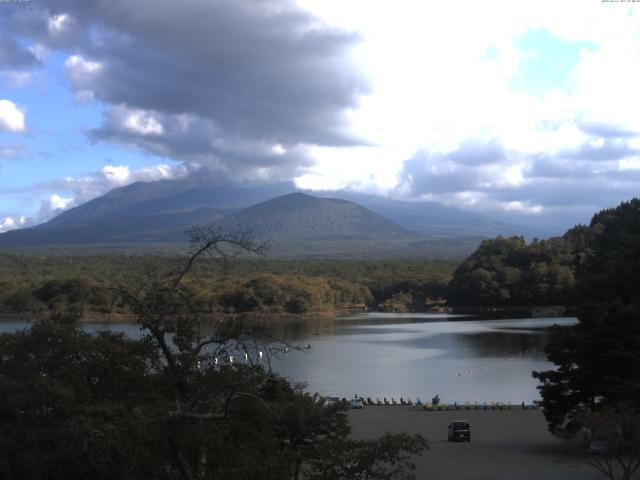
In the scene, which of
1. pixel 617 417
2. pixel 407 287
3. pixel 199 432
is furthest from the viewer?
pixel 407 287

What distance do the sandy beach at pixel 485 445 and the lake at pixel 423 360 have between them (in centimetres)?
429

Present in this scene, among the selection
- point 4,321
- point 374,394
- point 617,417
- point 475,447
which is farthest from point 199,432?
point 4,321

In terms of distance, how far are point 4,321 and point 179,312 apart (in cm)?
5518

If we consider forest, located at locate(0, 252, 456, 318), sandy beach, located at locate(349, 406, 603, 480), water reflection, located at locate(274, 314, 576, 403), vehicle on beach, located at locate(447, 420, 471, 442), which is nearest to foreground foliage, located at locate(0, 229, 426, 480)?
sandy beach, located at locate(349, 406, 603, 480)

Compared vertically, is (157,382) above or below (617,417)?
above

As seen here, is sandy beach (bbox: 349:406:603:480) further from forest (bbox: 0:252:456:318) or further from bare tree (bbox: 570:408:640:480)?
forest (bbox: 0:252:456:318)

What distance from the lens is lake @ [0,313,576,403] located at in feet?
97.1

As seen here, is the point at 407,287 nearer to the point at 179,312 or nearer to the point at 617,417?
the point at 617,417

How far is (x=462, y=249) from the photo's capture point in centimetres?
18912

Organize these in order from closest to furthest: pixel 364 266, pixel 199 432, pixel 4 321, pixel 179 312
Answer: pixel 199 432 < pixel 179 312 < pixel 4 321 < pixel 364 266

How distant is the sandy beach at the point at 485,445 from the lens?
1413 cm

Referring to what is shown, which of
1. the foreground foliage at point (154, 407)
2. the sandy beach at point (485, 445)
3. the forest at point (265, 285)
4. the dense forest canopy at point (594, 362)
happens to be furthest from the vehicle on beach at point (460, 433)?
the forest at point (265, 285)

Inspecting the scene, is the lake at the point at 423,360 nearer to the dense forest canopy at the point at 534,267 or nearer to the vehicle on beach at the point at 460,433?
the vehicle on beach at the point at 460,433

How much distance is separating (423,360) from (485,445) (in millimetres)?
21312
